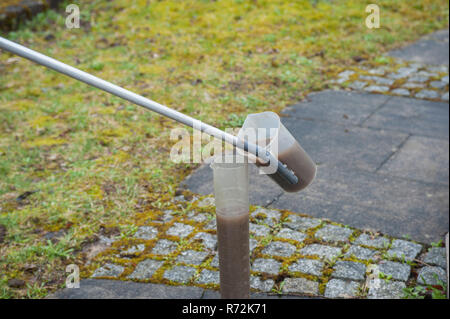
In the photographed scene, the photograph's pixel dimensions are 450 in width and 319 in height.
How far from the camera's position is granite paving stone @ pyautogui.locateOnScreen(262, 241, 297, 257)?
9.71ft

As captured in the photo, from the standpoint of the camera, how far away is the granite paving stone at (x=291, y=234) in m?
3.10

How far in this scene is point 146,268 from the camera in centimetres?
288

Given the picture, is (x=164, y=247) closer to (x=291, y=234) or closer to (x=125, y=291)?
(x=125, y=291)

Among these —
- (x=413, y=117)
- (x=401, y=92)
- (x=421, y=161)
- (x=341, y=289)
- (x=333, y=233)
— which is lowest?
(x=341, y=289)

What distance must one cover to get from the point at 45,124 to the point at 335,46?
12.2ft

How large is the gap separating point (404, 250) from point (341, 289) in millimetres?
560

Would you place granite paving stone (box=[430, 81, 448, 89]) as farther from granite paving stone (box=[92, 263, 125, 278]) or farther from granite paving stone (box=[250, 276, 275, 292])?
granite paving stone (box=[92, 263, 125, 278])

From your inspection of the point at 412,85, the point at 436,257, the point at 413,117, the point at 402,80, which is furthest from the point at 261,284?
the point at 402,80

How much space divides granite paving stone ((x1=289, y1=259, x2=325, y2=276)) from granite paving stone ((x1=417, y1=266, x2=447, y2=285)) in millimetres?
523
